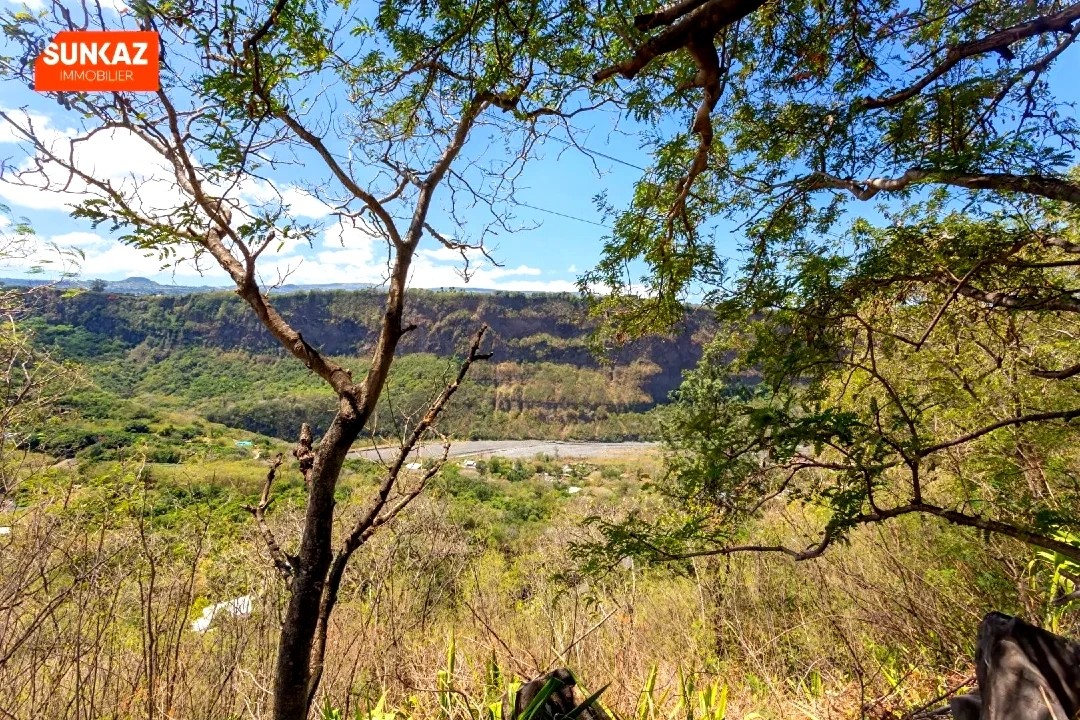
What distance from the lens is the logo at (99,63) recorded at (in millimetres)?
1723

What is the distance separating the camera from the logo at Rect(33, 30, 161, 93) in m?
1.72

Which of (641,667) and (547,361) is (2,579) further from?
(547,361)

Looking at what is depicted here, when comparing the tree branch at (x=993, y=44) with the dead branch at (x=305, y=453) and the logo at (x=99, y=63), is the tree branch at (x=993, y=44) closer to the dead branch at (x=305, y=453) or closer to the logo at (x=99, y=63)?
the dead branch at (x=305, y=453)

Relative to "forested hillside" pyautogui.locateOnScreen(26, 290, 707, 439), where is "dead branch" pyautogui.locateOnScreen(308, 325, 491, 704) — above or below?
above

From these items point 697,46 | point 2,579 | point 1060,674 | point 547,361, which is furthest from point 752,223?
point 547,361

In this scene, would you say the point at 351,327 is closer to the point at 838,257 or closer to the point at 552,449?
the point at 552,449

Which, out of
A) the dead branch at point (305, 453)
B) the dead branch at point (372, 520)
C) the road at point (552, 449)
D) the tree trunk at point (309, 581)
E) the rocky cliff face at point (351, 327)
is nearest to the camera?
the tree trunk at point (309, 581)

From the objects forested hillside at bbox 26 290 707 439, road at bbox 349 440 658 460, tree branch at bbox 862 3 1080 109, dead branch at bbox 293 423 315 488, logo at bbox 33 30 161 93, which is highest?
tree branch at bbox 862 3 1080 109

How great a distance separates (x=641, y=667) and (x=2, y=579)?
3552 mm

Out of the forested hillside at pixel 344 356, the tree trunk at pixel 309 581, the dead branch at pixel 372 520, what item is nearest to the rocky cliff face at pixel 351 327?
the forested hillside at pixel 344 356

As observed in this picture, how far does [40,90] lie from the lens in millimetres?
1704

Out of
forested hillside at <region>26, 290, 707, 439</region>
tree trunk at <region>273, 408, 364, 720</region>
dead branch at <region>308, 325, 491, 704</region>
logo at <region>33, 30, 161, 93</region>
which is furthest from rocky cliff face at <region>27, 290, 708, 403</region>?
logo at <region>33, 30, 161, 93</region>

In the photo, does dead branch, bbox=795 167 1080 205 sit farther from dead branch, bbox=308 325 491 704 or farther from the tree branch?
dead branch, bbox=308 325 491 704

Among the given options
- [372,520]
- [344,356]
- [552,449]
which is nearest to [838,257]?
[372,520]
